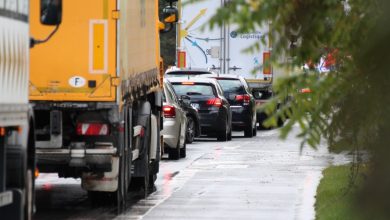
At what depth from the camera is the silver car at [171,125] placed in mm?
24047

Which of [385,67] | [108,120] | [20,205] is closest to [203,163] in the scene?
[108,120]

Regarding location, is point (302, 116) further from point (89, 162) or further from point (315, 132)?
point (89, 162)

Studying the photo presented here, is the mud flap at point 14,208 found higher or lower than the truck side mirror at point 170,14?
lower

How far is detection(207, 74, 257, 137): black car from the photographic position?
114 feet

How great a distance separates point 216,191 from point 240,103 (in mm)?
17705

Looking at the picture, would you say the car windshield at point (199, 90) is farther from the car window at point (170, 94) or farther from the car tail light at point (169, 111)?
the car tail light at point (169, 111)

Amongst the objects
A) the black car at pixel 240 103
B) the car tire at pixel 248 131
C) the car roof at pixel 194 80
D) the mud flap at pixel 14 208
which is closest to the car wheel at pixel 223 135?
the car roof at pixel 194 80

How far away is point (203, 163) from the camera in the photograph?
23438mm

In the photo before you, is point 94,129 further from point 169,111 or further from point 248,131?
point 248,131

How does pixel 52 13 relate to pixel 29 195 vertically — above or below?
above

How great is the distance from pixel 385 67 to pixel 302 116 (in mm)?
1653

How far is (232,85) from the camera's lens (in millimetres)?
35406

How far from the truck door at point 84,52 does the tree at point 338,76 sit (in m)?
7.37

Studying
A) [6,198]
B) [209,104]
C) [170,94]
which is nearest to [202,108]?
[209,104]
